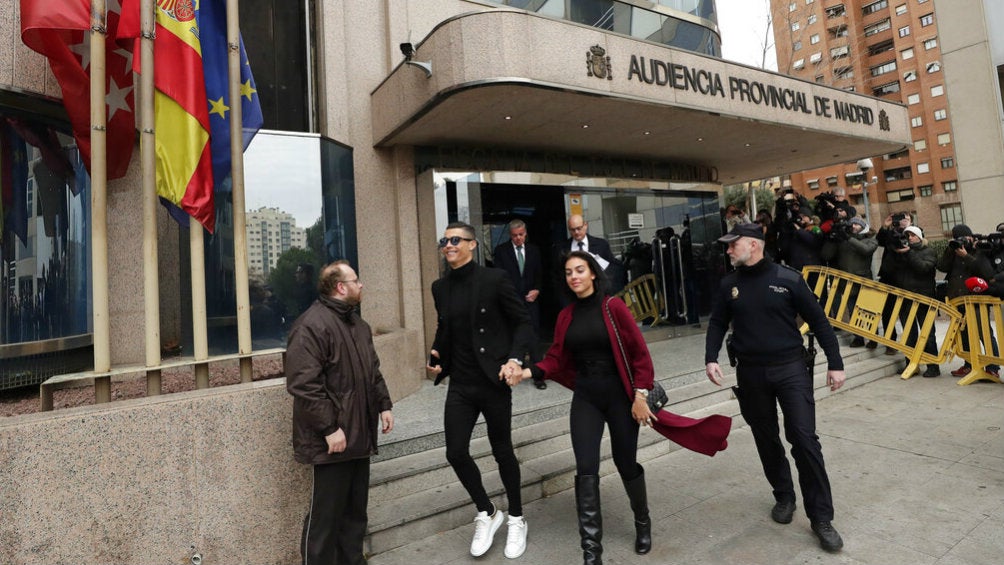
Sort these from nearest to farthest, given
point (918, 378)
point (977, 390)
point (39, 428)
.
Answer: point (39, 428), point (977, 390), point (918, 378)

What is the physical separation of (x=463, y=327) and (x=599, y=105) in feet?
12.5

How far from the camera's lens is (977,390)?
6445 millimetres

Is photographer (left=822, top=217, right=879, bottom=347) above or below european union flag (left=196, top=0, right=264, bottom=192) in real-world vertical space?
below

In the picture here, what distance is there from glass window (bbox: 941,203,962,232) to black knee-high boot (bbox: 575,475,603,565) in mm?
58733

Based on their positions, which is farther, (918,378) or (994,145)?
(994,145)

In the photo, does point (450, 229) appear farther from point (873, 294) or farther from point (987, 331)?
point (987, 331)

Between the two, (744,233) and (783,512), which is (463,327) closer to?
(744,233)

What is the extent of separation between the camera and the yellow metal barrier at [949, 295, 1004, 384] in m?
6.64

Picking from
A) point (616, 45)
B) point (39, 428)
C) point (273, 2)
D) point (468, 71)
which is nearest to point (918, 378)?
point (616, 45)

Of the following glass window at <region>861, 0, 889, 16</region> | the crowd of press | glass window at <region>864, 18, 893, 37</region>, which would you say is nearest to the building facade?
the crowd of press

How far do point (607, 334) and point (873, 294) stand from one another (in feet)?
21.6

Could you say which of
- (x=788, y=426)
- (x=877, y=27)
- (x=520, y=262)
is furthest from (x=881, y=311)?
(x=877, y=27)

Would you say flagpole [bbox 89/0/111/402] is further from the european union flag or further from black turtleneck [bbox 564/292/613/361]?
black turtleneck [bbox 564/292/613/361]

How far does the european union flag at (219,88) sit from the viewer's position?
3746mm
